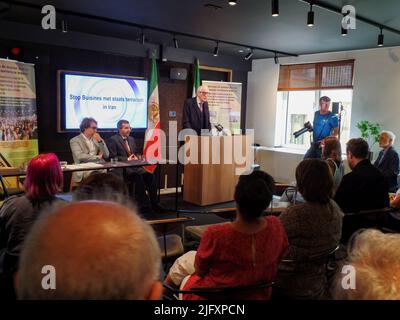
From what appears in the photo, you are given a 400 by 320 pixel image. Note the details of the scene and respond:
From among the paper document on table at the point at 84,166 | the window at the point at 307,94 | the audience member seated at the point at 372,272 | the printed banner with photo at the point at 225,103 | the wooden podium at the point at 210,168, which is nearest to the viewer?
the audience member seated at the point at 372,272

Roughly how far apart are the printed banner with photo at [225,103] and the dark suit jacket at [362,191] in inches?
177

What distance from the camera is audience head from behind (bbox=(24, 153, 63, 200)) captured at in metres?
2.06

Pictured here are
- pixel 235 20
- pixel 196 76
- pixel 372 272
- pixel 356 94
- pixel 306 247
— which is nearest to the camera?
pixel 372 272

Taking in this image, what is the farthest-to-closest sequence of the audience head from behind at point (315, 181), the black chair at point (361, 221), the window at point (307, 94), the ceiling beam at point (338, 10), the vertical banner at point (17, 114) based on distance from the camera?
1. the window at point (307, 94)
2. the vertical banner at point (17, 114)
3. the ceiling beam at point (338, 10)
4. the black chair at point (361, 221)
5. the audience head from behind at point (315, 181)

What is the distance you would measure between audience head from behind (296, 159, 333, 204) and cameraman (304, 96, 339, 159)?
4065 mm

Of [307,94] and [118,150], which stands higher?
[307,94]

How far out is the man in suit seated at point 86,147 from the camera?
4.80m

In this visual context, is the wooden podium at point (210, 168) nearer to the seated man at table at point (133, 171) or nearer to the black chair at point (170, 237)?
the seated man at table at point (133, 171)

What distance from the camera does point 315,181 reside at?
2.02m

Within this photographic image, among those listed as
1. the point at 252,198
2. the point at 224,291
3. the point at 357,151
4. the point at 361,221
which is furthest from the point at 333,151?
the point at 224,291

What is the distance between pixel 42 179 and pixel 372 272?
1.73 m

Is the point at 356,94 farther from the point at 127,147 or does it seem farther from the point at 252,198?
the point at 252,198

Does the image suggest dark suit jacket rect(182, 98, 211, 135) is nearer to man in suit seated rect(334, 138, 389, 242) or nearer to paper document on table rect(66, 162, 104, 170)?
paper document on table rect(66, 162, 104, 170)

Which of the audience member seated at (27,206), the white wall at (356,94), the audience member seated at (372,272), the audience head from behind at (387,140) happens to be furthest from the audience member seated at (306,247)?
the white wall at (356,94)
